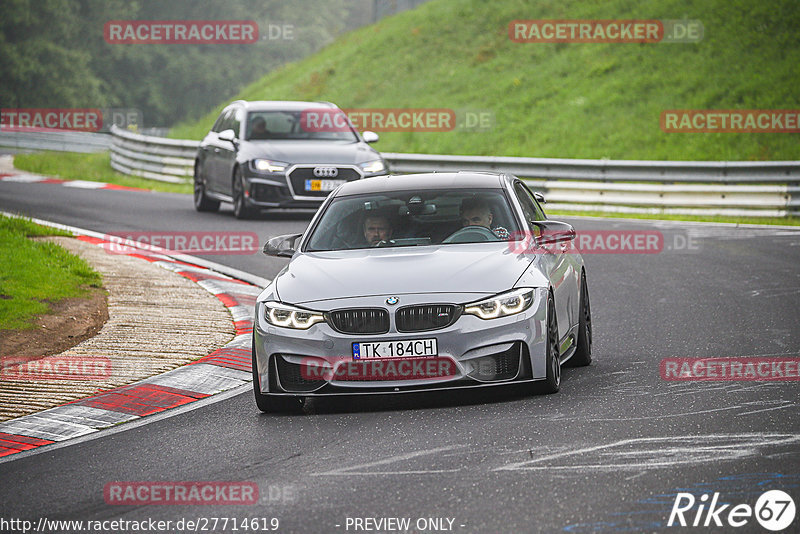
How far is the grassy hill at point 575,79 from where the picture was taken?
103 feet

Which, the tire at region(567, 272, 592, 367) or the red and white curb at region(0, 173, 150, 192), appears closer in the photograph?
the tire at region(567, 272, 592, 367)

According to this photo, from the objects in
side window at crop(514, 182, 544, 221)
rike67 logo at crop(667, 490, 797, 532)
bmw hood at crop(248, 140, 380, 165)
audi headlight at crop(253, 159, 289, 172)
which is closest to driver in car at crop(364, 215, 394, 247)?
side window at crop(514, 182, 544, 221)

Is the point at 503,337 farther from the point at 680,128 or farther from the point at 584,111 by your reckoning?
the point at 584,111

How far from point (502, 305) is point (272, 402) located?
1.57 metres

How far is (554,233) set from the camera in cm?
903

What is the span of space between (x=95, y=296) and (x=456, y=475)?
702 centimetres

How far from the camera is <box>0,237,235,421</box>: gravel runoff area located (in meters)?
9.04

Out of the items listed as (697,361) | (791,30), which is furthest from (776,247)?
(791,30)

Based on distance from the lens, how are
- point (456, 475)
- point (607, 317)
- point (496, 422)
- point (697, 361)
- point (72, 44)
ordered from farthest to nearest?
1. point (72, 44)
2. point (607, 317)
3. point (697, 361)
4. point (496, 422)
5. point (456, 475)

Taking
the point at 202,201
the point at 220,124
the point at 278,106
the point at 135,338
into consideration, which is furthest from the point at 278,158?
the point at 135,338

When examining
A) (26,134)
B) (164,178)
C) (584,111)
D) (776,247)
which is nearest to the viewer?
(776,247)

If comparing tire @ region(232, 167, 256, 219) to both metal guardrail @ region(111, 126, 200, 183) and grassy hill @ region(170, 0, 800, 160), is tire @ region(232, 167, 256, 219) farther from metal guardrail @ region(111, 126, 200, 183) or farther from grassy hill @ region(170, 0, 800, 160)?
grassy hill @ region(170, 0, 800, 160)

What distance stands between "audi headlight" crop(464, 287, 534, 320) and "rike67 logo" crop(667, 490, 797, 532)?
93.0 inches

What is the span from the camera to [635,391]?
27.5ft
